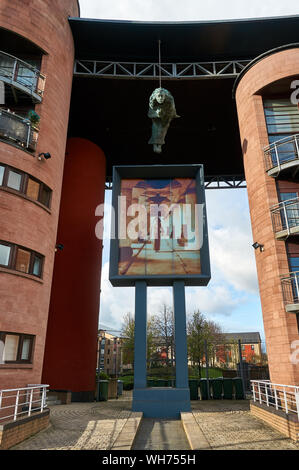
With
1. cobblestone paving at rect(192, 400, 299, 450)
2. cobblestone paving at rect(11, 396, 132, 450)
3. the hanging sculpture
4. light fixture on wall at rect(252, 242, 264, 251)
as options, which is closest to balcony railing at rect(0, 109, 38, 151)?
the hanging sculpture

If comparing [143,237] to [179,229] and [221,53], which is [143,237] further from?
[221,53]

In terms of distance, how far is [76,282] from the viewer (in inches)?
785

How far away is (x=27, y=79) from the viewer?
51.1 ft

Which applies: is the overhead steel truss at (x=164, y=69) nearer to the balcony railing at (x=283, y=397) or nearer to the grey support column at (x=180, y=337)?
the grey support column at (x=180, y=337)

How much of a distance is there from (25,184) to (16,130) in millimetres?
2364

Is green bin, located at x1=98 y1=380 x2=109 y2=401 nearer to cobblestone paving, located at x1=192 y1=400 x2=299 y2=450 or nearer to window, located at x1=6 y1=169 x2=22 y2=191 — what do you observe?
cobblestone paving, located at x1=192 y1=400 x2=299 y2=450

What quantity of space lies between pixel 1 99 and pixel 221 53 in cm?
1427

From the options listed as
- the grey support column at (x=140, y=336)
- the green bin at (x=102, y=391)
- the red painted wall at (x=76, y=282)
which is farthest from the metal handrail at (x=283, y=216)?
the green bin at (x=102, y=391)

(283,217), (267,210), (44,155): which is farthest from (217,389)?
(44,155)

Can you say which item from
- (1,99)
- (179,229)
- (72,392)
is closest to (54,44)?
(1,99)

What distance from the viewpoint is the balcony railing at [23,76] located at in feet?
47.3

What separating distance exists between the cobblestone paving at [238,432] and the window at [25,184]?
1076 cm

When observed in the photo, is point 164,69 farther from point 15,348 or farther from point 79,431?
point 79,431

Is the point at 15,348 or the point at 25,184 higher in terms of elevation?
the point at 25,184
